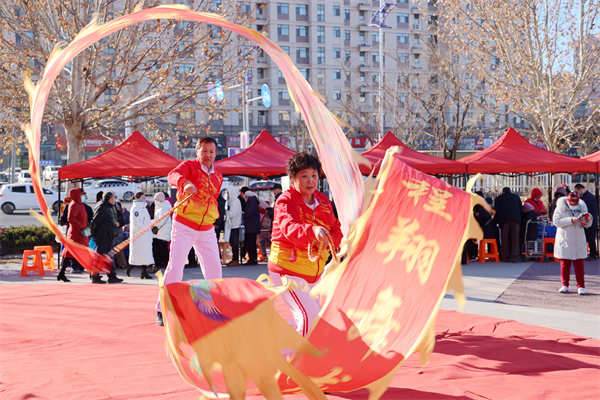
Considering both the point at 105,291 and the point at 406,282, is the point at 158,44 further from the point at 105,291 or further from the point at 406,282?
the point at 406,282

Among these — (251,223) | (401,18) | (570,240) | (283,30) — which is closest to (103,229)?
(251,223)

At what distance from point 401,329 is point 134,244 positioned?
8.52m

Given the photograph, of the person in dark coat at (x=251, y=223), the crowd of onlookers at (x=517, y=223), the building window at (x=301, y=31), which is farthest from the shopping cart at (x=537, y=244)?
the building window at (x=301, y=31)

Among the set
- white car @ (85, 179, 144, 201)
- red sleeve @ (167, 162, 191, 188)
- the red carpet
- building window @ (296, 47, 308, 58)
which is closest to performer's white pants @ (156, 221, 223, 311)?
red sleeve @ (167, 162, 191, 188)

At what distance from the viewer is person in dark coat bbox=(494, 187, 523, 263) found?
12891mm

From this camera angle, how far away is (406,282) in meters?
3.42

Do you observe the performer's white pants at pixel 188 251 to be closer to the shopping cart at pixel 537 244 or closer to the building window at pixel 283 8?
the shopping cart at pixel 537 244

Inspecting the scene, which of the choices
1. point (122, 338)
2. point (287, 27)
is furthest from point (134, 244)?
point (287, 27)

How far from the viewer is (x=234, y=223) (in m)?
13.0

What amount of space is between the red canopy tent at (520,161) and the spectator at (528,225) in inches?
37.2

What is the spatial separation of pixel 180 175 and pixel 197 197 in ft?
0.93

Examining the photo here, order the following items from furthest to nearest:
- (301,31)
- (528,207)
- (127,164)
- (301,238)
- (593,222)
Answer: (301,31) → (528,207) → (593,222) → (127,164) → (301,238)

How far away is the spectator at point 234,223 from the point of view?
42.4 ft

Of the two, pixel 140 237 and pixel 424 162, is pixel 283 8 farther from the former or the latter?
pixel 140 237
